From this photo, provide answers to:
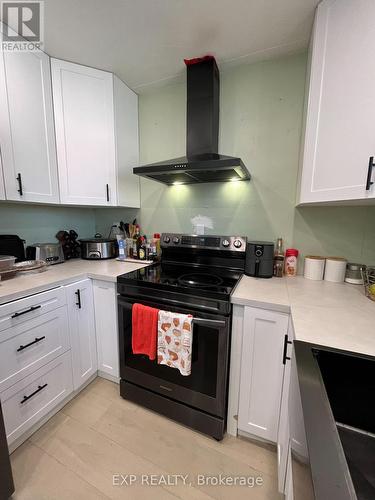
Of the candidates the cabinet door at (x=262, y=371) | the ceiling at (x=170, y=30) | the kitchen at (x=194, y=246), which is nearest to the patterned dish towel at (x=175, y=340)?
the kitchen at (x=194, y=246)

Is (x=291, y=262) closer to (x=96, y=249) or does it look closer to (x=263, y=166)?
(x=263, y=166)

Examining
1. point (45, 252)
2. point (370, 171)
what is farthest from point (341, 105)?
point (45, 252)

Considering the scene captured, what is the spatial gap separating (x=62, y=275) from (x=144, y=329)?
67 cm

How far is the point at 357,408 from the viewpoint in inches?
25.6

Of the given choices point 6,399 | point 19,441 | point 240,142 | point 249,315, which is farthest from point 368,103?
point 19,441

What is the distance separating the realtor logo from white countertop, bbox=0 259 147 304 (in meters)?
1.36

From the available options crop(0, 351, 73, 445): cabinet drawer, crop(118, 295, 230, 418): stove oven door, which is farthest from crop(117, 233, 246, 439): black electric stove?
crop(0, 351, 73, 445): cabinet drawer

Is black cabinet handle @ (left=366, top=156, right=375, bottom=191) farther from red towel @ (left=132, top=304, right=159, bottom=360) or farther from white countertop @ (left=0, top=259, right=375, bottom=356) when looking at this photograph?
red towel @ (left=132, top=304, right=159, bottom=360)

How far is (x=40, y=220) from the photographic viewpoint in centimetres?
184

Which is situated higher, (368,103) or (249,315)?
(368,103)

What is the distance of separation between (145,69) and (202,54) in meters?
0.45

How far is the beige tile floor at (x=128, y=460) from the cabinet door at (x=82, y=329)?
0.24 m

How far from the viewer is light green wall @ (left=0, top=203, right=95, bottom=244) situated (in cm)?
164

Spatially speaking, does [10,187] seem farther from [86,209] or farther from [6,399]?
[6,399]
